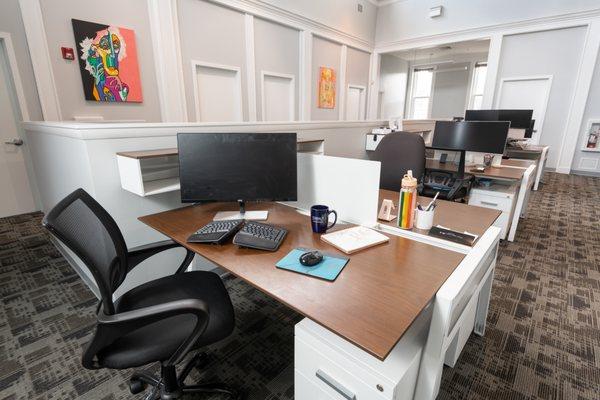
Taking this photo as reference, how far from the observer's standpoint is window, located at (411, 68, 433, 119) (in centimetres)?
1047

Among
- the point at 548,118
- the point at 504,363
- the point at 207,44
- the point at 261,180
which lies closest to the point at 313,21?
the point at 207,44

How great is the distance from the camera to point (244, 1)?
4879mm

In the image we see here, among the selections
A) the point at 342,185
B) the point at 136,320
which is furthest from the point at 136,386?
the point at 342,185

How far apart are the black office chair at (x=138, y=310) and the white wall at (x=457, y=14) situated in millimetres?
7901

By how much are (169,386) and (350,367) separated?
0.85 meters

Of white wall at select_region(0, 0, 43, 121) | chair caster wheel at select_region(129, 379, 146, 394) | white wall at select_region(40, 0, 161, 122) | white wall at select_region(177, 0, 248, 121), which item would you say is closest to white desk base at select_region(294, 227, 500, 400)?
chair caster wheel at select_region(129, 379, 146, 394)

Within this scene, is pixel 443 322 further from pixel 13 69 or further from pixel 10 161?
pixel 10 161

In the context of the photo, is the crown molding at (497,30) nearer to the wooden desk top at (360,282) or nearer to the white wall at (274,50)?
the white wall at (274,50)

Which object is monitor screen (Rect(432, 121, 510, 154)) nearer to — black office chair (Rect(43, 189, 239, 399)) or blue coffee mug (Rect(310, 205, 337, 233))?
blue coffee mug (Rect(310, 205, 337, 233))

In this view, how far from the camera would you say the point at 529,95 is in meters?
6.33

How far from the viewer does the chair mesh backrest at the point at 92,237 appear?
908 millimetres

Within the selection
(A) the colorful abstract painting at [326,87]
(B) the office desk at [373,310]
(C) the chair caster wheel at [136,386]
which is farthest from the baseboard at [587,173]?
(C) the chair caster wheel at [136,386]

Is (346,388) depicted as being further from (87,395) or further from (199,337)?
(87,395)

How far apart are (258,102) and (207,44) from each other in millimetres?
1309
